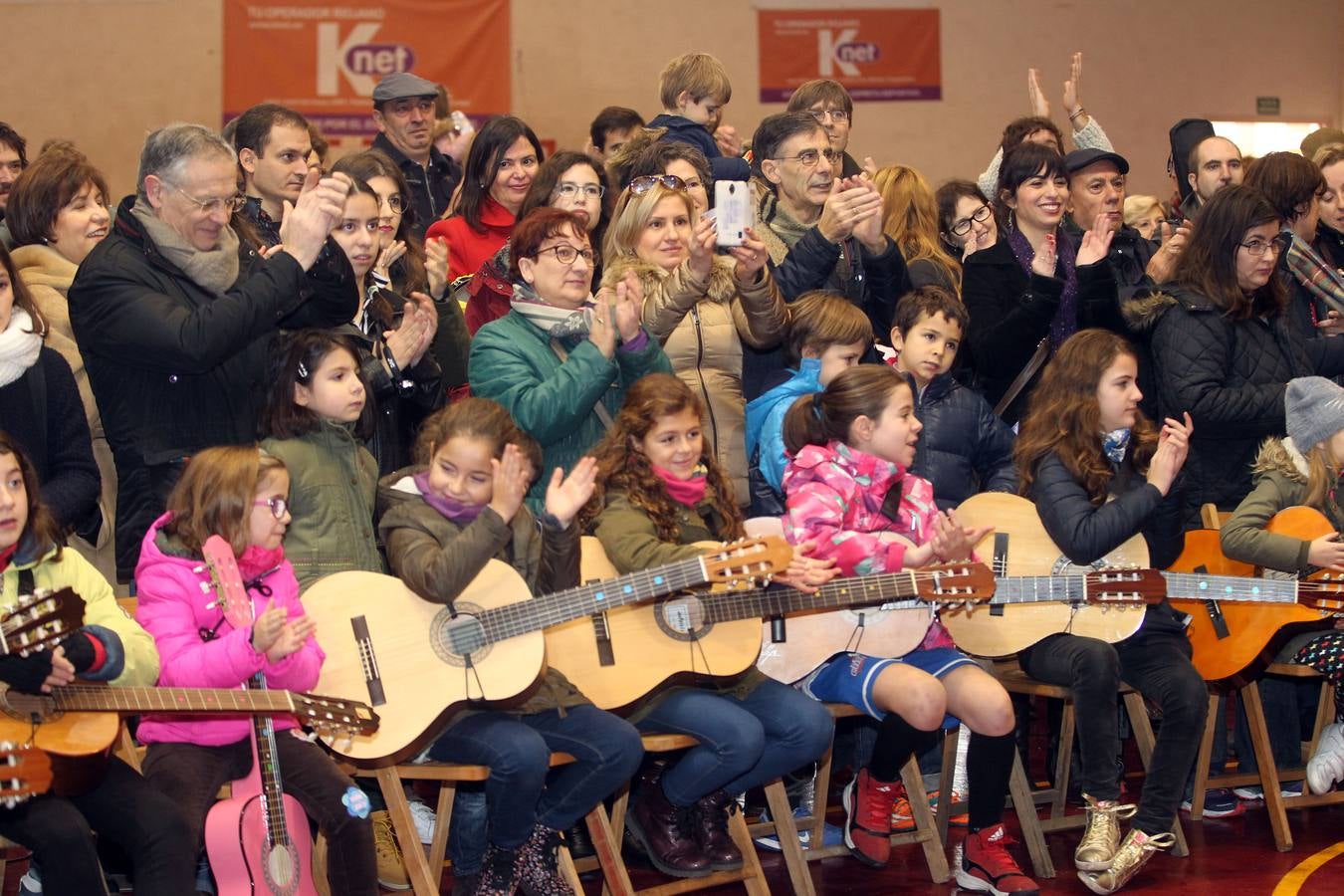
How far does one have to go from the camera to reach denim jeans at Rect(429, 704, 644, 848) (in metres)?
3.95

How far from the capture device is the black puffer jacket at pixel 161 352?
4141 mm

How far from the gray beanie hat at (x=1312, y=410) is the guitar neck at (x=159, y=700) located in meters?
3.42

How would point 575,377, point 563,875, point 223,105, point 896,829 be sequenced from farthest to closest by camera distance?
1. point 223,105
2. point 896,829
3. point 575,377
4. point 563,875

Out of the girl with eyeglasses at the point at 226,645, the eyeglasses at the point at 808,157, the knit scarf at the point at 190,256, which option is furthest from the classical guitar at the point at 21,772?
the eyeglasses at the point at 808,157

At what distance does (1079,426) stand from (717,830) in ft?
5.52

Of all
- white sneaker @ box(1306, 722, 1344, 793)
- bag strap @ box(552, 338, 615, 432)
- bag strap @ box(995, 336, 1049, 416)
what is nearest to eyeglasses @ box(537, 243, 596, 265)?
bag strap @ box(552, 338, 615, 432)

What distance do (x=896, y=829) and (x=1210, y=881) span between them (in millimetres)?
983

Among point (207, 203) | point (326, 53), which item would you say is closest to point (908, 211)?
point (207, 203)

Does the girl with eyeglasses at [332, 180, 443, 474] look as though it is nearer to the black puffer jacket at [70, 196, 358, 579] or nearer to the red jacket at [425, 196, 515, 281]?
the black puffer jacket at [70, 196, 358, 579]

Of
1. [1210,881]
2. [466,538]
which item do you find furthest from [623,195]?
[1210,881]

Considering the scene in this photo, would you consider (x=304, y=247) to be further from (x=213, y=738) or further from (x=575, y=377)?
(x=213, y=738)

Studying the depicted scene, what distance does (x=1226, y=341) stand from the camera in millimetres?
5496

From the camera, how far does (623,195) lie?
5.24 m

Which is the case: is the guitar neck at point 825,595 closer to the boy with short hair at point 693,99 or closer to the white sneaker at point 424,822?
the white sneaker at point 424,822
